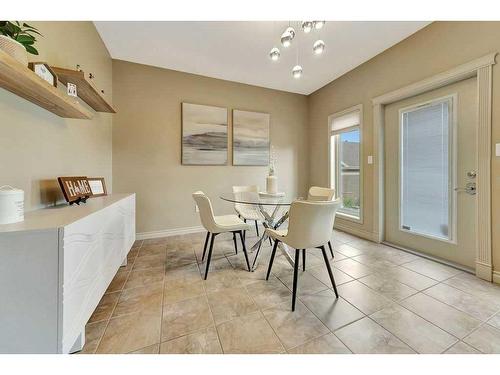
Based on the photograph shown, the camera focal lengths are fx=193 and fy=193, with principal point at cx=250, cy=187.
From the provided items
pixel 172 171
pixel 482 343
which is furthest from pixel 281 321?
pixel 172 171

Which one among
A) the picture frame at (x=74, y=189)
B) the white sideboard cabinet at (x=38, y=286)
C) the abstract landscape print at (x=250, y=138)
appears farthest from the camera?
the abstract landscape print at (x=250, y=138)

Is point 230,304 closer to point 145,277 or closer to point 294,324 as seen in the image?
point 294,324

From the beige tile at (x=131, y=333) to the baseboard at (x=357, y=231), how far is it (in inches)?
118

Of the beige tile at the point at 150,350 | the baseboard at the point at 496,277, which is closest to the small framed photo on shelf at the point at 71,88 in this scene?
the beige tile at the point at 150,350

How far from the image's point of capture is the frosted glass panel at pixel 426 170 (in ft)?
7.30

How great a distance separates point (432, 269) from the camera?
2.09 metres

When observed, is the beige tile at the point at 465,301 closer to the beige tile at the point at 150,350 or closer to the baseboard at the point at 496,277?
the baseboard at the point at 496,277

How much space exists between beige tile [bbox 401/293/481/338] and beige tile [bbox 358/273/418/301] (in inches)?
2.5

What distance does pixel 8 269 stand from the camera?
83 centimetres

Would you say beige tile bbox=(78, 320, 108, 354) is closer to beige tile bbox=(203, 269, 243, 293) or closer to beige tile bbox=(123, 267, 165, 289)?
beige tile bbox=(123, 267, 165, 289)

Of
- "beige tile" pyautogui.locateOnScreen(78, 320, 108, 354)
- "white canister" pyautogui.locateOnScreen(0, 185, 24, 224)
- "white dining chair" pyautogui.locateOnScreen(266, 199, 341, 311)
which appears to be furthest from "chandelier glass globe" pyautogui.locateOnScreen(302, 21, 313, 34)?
"beige tile" pyautogui.locateOnScreen(78, 320, 108, 354)

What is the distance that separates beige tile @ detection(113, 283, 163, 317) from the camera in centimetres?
148

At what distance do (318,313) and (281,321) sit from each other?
302 millimetres

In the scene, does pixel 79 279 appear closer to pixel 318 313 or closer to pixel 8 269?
pixel 8 269
